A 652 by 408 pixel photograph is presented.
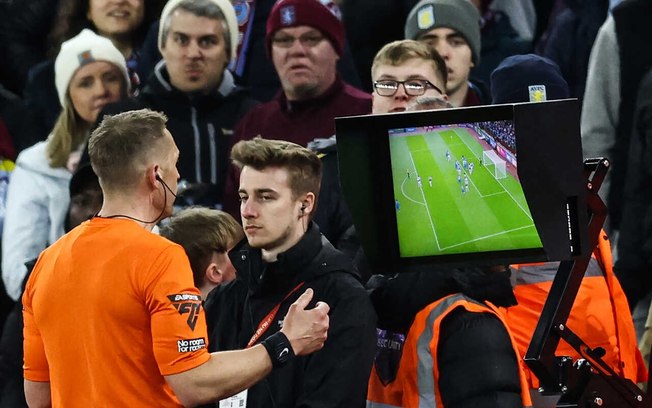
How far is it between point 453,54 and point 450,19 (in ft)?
0.57

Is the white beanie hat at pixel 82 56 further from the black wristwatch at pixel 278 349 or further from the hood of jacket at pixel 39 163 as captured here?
the black wristwatch at pixel 278 349

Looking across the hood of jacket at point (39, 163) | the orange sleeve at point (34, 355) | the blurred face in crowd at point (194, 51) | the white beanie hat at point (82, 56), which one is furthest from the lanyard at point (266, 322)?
the white beanie hat at point (82, 56)

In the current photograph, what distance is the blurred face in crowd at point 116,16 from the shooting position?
7723 millimetres

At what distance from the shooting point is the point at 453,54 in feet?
22.5

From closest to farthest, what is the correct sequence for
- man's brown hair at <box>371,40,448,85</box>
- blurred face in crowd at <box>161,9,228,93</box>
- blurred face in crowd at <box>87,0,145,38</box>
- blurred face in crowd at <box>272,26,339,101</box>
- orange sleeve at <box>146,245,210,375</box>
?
orange sleeve at <box>146,245,210,375</box>, man's brown hair at <box>371,40,448,85</box>, blurred face in crowd at <box>272,26,339,101</box>, blurred face in crowd at <box>161,9,228,93</box>, blurred face in crowd at <box>87,0,145,38</box>

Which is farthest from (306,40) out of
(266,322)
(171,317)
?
(171,317)

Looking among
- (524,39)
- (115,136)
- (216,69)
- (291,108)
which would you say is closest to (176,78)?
(216,69)

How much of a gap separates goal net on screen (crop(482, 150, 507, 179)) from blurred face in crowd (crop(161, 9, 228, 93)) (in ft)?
10.9

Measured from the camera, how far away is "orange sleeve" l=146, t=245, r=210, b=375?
Result: 4223mm

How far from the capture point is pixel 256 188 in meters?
5.04

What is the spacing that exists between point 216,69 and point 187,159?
51cm

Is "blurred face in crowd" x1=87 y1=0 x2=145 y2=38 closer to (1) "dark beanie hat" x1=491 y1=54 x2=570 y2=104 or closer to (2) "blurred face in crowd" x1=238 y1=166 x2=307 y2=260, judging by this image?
(1) "dark beanie hat" x1=491 y1=54 x2=570 y2=104

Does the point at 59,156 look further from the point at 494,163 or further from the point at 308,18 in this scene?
the point at 494,163

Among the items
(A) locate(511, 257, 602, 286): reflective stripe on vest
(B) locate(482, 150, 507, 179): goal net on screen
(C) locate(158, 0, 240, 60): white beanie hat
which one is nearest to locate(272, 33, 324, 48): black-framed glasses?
(C) locate(158, 0, 240, 60): white beanie hat
